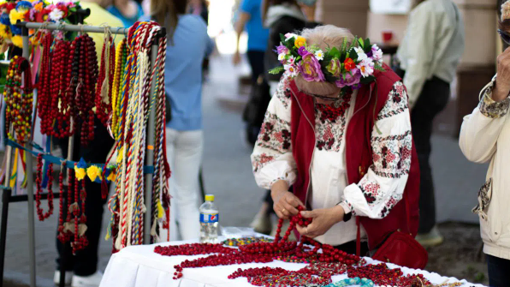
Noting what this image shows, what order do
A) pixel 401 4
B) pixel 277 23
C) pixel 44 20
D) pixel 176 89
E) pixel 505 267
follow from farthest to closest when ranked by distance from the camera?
pixel 401 4, pixel 277 23, pixel 176 89, pixel 44 20, pixel 505 267

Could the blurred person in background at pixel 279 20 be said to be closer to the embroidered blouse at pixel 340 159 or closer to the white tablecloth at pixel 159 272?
the embroidered blouse at pixel 340 159

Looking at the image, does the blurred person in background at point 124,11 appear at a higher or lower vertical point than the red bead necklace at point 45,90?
higher

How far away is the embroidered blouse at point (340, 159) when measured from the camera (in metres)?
2.94

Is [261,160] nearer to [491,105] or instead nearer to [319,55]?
[319,55]

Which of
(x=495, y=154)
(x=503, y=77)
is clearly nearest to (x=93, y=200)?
(x=495, y=154)

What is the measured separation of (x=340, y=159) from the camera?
3074mm

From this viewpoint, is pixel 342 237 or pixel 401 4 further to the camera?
pixel 401 4

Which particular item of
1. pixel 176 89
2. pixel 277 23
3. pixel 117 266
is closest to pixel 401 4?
pixel 277 23

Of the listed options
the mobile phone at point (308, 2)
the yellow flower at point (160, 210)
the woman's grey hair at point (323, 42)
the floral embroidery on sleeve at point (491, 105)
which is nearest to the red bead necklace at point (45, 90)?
the yellow flower at point (160, 210)

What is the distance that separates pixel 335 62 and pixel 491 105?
0.64m

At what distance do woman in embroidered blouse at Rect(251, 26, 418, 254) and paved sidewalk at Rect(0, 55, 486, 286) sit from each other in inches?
71.1

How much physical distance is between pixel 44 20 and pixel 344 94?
5.69 feet

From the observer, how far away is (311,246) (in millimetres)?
3084

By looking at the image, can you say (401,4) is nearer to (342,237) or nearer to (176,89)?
(176,89)
